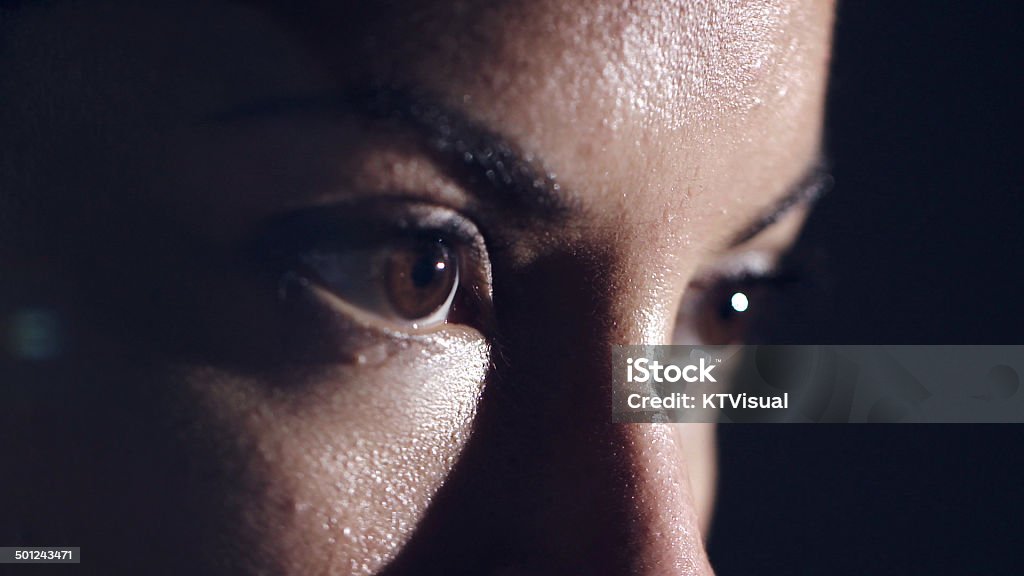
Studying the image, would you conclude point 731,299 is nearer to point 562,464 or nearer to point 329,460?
point 562,464

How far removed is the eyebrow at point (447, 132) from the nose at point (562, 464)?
7 centimetres

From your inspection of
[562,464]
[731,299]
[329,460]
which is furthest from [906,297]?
[329,460]

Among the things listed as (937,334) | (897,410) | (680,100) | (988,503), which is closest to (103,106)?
(680,100)

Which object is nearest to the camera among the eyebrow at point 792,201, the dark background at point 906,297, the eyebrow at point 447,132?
the eyebrow at point 447,132

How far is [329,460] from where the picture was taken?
55cm

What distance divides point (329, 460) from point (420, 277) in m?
0.13

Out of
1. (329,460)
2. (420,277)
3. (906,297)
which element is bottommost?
(329,460)

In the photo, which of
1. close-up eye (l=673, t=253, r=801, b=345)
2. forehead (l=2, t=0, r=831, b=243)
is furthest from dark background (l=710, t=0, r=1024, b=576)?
forehead (l=2, t=0, r=831, b=243)

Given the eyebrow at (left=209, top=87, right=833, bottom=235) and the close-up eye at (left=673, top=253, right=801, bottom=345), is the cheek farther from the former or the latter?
the close-up eye at (left=673, top=253, right=801, bottom=345)

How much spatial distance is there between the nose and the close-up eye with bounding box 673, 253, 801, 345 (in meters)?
0.12

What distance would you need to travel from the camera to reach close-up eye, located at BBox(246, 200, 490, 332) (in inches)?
22.1

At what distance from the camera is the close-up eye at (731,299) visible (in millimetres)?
712

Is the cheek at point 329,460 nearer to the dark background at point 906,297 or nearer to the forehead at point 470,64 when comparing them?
the forehead at point 470,64

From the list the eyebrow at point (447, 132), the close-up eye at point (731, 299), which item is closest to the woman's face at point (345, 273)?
the eyebrow at point (447, 132)
